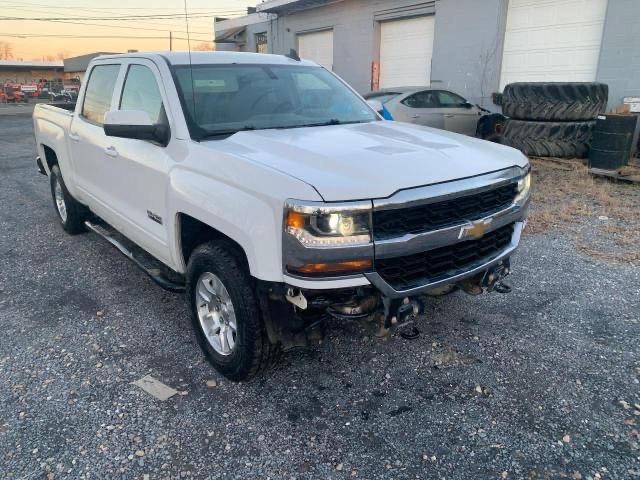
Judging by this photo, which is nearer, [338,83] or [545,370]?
[545,370]

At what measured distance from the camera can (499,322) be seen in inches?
143

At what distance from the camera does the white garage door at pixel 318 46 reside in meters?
18.5

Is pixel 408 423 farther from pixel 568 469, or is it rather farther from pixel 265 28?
pixel 265 28

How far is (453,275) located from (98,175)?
10.6ft

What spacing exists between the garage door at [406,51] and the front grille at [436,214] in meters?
12.5

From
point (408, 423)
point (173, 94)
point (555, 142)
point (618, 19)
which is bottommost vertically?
point (408, 423)

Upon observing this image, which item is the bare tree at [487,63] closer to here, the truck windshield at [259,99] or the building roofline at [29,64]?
the truck windshield at [259,99]

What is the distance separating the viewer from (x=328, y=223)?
2256 mm

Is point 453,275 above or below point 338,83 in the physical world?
below

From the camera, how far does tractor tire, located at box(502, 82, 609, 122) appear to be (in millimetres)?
8805

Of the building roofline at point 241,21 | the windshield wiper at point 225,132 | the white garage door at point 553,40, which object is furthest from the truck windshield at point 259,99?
the building roofline at point 241,21

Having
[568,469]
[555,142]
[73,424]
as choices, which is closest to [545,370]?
[568,469]

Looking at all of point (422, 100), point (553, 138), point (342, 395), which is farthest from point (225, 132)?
point (553, 138)

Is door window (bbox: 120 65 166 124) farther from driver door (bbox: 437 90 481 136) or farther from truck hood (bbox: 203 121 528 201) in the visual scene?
driver door (bbox: 437 90 481 136)
